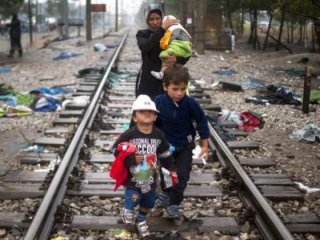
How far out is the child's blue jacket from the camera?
15.1 feet

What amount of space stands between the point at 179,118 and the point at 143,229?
1.03 m

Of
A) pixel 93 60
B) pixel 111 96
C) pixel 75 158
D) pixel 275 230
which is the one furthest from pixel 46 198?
pixel 93 60

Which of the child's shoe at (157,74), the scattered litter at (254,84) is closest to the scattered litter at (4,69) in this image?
the scattered litter at (254,84)

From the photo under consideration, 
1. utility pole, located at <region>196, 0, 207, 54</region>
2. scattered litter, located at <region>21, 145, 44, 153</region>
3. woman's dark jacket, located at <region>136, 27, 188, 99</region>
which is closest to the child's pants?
woman's dark jacket, located at <region>136, 27, 188, 99</region>

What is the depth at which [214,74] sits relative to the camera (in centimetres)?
1617

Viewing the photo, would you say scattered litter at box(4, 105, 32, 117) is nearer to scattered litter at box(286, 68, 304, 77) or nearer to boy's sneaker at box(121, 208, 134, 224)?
boy's sneaker at box(121, 208, 134, 224)

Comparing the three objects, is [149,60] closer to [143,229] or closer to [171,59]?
[171,59]

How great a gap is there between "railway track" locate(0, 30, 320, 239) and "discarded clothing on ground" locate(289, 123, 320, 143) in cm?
81

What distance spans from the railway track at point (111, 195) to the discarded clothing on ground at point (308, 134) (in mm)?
807

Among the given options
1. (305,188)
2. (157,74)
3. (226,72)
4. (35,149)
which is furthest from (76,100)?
(226,72)

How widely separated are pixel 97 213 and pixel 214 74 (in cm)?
1173

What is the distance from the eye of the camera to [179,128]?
4.69 m

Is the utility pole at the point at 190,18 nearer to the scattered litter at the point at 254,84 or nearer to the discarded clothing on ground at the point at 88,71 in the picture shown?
the discarded clothing on ground at the point at 88,71

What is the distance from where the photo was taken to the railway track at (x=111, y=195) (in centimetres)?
450
